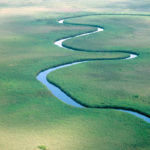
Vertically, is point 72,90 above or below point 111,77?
below

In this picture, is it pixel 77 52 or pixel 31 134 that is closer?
pixel 31 134

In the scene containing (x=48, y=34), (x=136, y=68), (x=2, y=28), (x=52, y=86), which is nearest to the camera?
(x=52, y=86)

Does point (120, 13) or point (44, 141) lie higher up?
point (120, 13)

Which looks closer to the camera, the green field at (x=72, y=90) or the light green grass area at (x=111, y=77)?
the green field at (x=72, y=90)

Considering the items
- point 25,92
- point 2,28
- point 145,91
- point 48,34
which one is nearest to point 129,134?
point 145,91

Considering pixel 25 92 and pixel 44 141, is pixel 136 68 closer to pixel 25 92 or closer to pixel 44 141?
pixel 25 92

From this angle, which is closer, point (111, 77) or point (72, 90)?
point (72, 90)

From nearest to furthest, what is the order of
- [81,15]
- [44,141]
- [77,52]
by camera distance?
[44,141]
[77,52]
[81,15]

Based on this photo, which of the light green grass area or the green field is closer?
the green field
